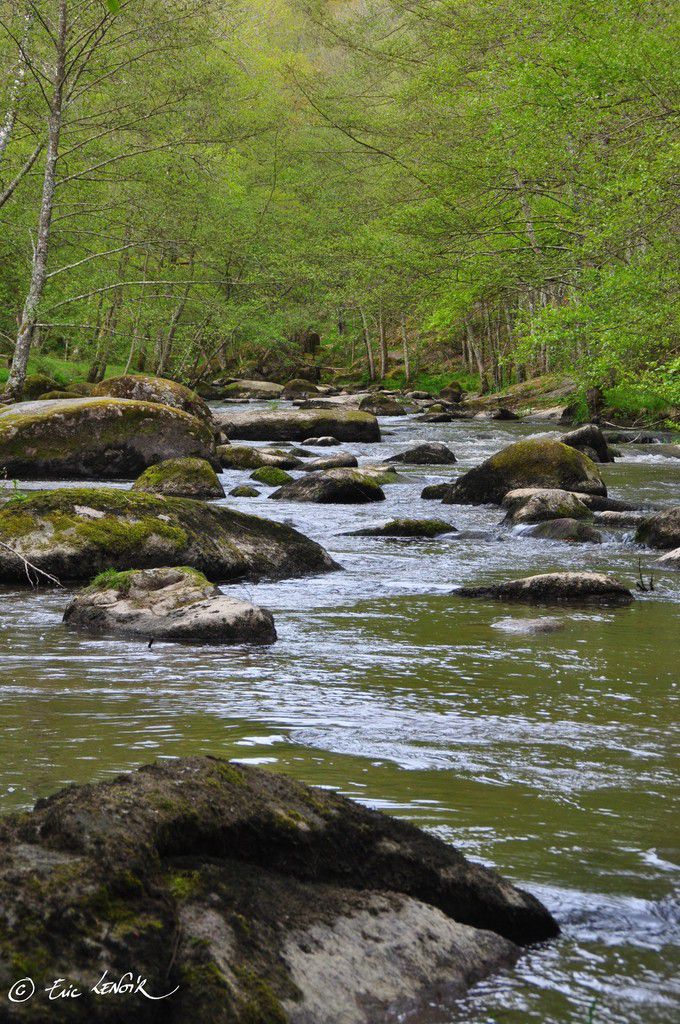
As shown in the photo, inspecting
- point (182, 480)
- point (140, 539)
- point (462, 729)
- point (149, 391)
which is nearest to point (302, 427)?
point (149, 391)

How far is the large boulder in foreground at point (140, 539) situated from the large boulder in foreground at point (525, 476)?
574 centimetres

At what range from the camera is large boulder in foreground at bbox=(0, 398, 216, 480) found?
15195mm

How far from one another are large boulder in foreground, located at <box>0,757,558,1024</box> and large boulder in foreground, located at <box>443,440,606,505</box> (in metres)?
12.2

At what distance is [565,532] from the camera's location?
11391 millimetres

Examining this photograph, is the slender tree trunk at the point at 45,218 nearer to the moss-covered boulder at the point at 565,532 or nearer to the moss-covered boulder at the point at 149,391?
the moss-covered boulder at the point at 149,391

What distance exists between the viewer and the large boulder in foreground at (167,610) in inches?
245

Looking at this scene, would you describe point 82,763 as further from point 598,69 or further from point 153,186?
point 153,186

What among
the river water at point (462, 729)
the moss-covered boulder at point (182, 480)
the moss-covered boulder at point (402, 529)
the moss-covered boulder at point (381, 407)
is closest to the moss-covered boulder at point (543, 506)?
the moss-covered boulder at point (402, 529)

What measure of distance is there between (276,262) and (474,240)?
6006 mm

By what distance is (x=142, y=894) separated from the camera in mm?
1928

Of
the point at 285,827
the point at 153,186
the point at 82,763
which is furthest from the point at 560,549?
the point at 153,186

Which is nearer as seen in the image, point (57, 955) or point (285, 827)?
point (57, 955)

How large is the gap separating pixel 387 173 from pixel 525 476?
58.4 ft

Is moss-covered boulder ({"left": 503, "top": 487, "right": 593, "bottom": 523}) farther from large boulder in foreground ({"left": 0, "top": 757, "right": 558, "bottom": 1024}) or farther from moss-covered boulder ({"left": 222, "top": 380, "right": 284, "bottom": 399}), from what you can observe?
moss-covered boulder ({"left": 222, "top": 380, "right": 284, "bottom": 399})
